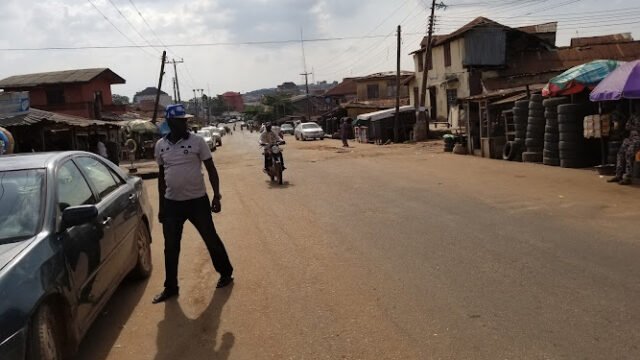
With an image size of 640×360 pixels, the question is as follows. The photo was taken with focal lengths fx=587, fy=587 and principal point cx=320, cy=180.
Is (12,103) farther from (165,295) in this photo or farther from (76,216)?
(76,216)

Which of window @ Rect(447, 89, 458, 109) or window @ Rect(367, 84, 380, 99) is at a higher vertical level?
window @ Rect(367, 84, 380, 99)

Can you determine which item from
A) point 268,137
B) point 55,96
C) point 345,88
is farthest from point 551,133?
point 345,88

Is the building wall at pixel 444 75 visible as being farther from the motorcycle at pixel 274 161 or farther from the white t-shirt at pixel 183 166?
the white t-shirt at pixel 183 166

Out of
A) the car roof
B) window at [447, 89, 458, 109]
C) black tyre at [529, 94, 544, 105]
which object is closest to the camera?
the car roof

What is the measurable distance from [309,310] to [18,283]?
7.43 feet

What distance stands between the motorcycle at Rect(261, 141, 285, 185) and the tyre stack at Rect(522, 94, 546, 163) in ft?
22.8

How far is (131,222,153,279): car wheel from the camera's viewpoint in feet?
18.9

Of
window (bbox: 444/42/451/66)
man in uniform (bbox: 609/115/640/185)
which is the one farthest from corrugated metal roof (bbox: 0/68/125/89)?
man in uniform (bbox: 609/115/640/185)

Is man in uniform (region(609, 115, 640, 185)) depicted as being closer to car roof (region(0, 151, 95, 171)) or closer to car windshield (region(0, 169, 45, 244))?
car roof (region(0, 151, 95, 171))

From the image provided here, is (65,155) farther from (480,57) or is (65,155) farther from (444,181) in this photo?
(480,57)

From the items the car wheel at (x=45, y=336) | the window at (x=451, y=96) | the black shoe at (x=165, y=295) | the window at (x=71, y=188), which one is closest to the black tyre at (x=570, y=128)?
the black shoe at (x=165, y=295)

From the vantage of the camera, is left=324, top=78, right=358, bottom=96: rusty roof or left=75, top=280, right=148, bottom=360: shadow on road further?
left=324, top=78, right=358, bottom=96: rusty roof

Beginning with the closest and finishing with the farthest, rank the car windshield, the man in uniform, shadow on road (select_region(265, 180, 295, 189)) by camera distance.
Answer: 1. the car windshield
2. the man in uniform
3. shadow on road (select_region(265, 180, 295, 189))

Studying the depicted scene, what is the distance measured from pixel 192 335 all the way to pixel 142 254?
184cm
